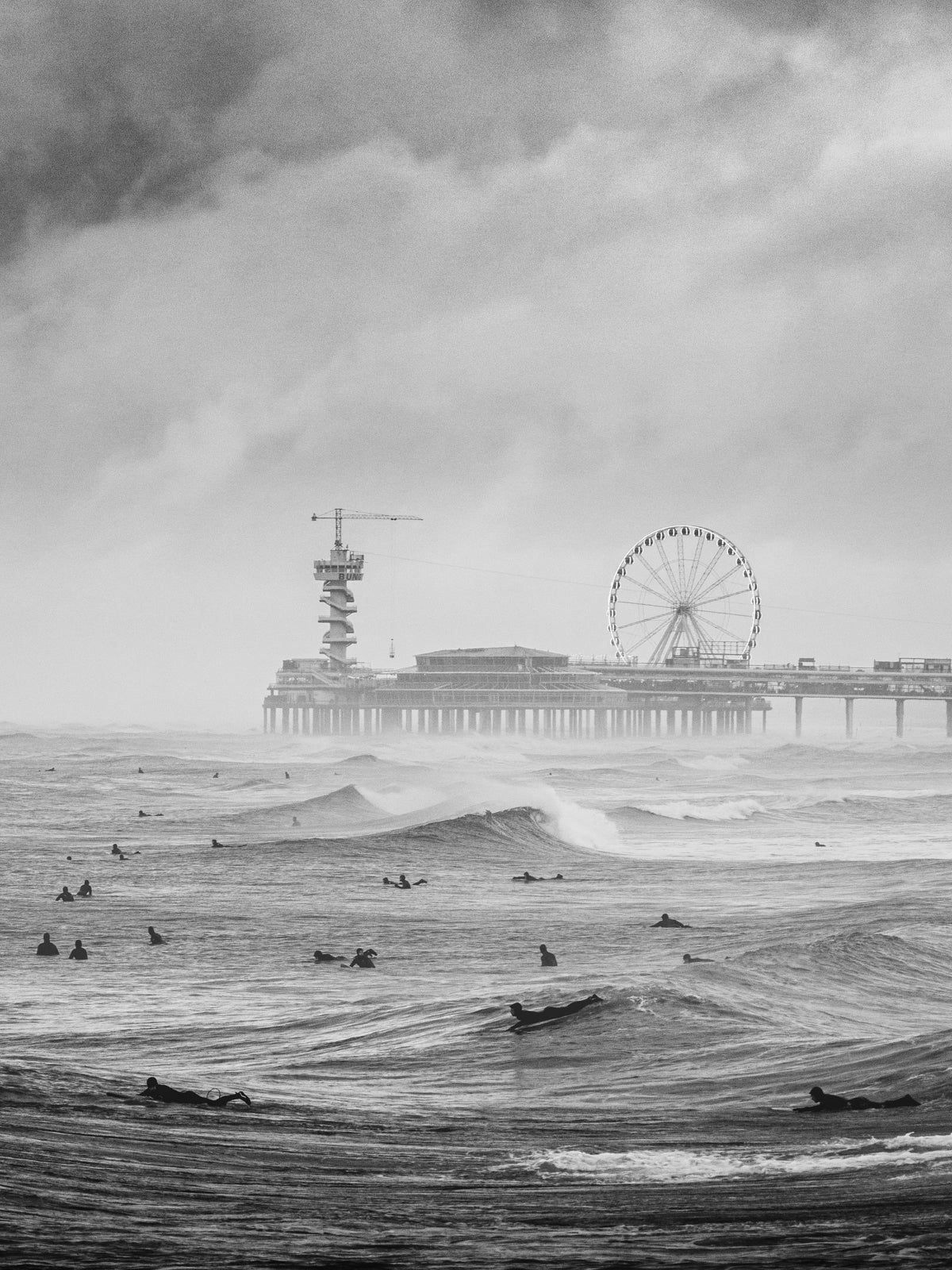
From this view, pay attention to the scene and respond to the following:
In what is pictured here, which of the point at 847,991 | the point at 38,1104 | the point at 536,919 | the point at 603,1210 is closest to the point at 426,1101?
the point at 38,1104

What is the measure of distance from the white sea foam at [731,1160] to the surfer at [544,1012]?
25.0 feet

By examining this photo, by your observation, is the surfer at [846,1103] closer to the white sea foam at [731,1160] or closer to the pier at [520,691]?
the white sea foam at [731,1160]

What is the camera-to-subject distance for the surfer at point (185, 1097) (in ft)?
54.5

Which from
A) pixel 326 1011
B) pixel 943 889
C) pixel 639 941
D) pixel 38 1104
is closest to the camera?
pixel 38 1104

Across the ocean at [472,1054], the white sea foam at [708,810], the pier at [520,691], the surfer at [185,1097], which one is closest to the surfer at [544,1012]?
the ocean at [472,1054]

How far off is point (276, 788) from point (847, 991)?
70746 millimetres

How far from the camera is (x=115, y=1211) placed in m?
11.7

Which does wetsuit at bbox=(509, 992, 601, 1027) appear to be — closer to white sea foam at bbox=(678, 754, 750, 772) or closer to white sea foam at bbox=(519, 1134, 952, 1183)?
white sea foam at bbox=(519, 1134, 952, 1183)

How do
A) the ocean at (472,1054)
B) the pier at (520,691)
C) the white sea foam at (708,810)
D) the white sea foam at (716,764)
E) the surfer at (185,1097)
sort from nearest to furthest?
the ocean at (472,1054) → the surfer at (185,1097) → the white sea foam at (708,810) → the white sea foam at (716,764) → the pier at (520,691)

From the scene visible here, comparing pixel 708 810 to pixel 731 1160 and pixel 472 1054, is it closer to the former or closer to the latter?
pixel 472 1054

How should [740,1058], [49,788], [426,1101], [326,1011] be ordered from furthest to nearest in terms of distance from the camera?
[49,788]
[326,1011]
[740,1058]
[426,1101]

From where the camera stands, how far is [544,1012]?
22.8 m

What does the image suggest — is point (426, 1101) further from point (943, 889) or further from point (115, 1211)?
point (943, 889)

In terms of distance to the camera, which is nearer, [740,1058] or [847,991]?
[740,1058]
